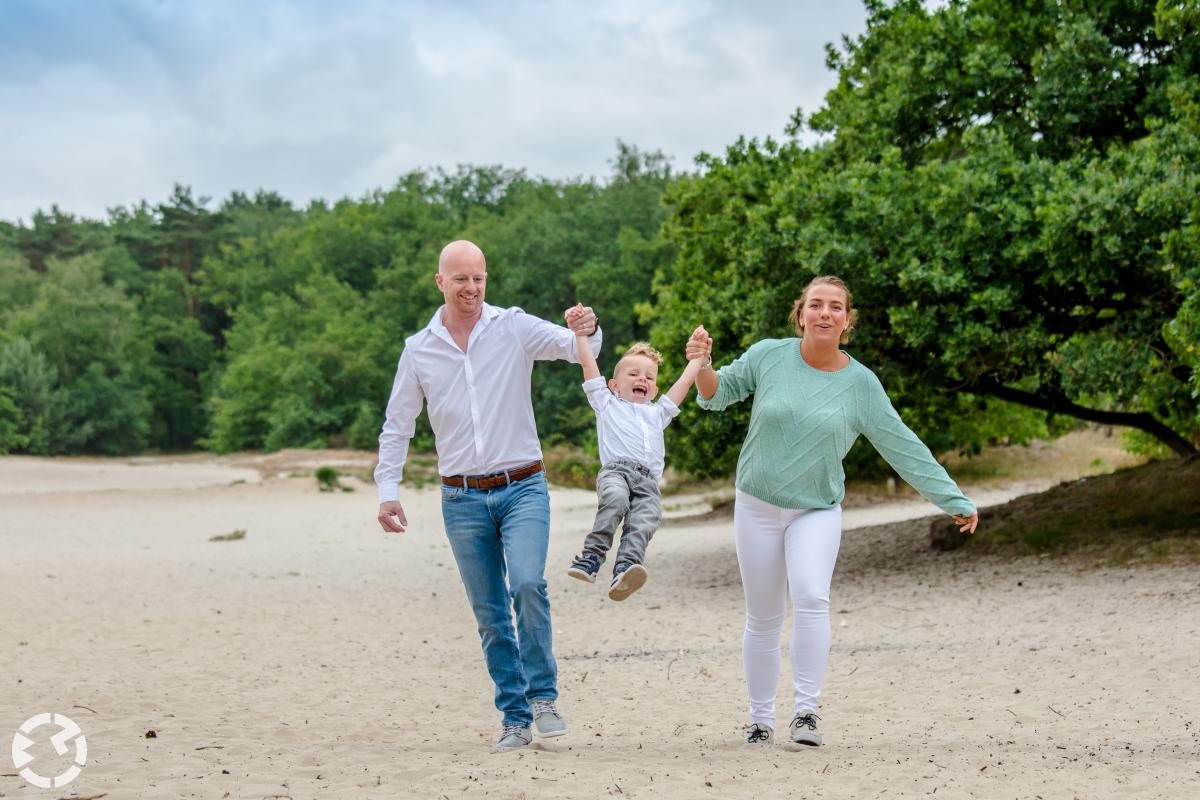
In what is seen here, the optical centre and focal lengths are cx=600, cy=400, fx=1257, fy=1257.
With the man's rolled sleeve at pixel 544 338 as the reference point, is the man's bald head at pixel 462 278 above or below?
above

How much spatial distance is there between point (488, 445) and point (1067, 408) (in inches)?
459

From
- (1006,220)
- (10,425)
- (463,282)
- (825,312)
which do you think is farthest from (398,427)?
(10,425)

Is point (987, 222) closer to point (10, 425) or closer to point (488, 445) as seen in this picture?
point (488, 445)

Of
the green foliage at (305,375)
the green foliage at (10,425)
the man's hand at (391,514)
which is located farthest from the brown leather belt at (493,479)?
the green foliage at (10,425)

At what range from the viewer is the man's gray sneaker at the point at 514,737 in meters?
6.42

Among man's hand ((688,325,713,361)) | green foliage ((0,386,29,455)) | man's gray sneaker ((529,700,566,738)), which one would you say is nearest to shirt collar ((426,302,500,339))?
man's hand ((688,325,713,361))

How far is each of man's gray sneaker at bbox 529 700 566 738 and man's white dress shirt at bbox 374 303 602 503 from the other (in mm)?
1231

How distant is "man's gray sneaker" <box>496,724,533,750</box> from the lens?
6418mm

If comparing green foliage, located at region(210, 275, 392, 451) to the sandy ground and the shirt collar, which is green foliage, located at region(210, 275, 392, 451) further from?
the shirt collar

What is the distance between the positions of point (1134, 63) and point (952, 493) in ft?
34.5

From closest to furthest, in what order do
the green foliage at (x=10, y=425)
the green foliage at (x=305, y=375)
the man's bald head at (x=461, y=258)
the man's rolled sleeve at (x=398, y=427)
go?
the man's bald head at (x=461, y=258) → the man's rolled sleeve at (x=398, y=427) → the green foliage at (x=10, y=425) → the green foliage at (x=305, y=375)

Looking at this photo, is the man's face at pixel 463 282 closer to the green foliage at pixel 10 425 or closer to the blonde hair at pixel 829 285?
the blonde hair at pixel 829 285

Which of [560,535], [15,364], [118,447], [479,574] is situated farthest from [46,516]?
[118,447]

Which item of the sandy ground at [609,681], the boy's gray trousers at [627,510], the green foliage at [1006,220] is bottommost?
the sandy ground at [609,681]
